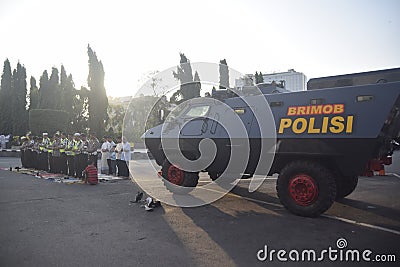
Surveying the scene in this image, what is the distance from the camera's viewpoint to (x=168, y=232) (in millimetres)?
4852

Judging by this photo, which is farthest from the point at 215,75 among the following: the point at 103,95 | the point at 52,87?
the point at 52,87

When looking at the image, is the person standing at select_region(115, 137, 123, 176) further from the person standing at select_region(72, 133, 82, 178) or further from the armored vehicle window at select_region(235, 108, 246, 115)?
the armored vehicle window at select_region(235, 108, 246, 115)

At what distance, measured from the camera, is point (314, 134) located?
18.4 feet

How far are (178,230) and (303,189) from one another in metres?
2.29

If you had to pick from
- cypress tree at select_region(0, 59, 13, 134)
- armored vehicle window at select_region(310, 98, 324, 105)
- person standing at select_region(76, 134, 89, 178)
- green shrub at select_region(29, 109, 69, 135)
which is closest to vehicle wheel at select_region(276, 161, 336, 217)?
armored vehicle window at select_region(310, 98, 324, 105)

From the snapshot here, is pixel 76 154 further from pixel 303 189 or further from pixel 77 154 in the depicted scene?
pixel 303 189

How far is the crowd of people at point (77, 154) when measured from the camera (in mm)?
10695

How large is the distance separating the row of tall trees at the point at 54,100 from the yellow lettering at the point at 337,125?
974 inches

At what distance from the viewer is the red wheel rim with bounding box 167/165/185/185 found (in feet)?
25.3

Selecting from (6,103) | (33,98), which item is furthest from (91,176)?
(33,98)

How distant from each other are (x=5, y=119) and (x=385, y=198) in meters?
34.5

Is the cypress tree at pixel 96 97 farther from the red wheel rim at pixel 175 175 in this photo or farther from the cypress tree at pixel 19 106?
the red wheel rim at pixel 175 175

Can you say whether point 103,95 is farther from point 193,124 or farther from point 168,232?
point 168,232

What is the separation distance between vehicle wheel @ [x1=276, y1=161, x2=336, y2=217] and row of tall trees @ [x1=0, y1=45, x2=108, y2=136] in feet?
79.3
